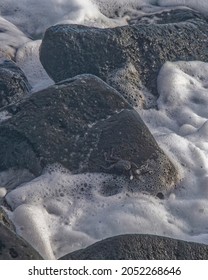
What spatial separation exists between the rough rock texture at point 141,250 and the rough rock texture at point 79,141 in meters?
0.70

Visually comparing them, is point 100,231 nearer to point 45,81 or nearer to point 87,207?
point 87,207

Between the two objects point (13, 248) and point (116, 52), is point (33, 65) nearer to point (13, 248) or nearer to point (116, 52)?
point (116, 52)

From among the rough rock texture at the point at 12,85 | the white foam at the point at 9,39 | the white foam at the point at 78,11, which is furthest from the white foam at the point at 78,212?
the white foam at the point at 78,11

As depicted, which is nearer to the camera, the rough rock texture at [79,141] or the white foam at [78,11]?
the rough rock texture at [79,141]

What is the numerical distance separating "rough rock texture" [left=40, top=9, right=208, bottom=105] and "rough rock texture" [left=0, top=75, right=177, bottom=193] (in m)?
0.69

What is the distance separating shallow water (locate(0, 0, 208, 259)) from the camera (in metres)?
3.25

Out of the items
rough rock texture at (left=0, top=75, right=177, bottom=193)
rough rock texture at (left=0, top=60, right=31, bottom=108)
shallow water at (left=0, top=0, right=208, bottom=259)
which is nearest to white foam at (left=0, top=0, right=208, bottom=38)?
shallow water at (left=0, top=0, right=208, bottom=259)

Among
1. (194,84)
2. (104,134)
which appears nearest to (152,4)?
(194,84)

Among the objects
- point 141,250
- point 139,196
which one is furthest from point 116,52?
point 141,250

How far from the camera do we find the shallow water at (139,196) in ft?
10.7

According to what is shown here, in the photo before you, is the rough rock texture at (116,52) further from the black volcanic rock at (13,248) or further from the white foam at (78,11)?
the black volcanic rock at (13,248)

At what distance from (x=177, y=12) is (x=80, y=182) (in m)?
2.67

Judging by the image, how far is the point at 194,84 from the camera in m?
4.80

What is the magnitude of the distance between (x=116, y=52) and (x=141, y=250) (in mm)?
2099
